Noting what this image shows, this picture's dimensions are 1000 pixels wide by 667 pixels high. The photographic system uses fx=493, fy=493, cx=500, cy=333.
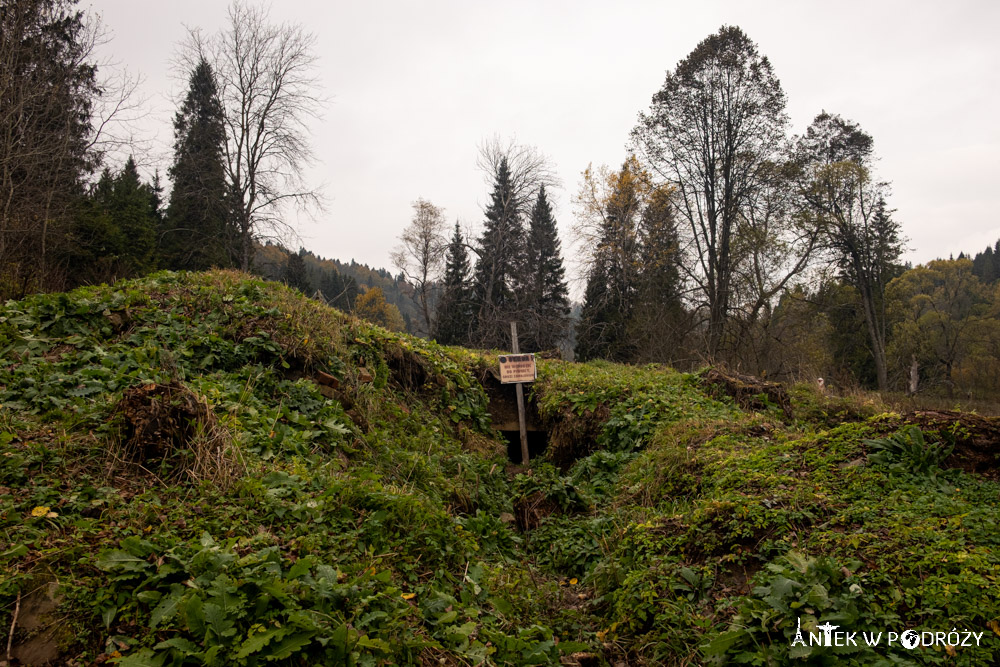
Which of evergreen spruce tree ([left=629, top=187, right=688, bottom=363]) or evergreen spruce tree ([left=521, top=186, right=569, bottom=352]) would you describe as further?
evergreen spruce tree ([left=521, top=186, right=569, bottom=352])

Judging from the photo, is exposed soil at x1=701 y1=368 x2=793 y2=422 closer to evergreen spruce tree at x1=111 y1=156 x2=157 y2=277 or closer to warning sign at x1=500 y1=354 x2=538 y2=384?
warning sign at x1=500 y1=354 x2=538 y2=384

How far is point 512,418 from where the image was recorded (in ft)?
32.5

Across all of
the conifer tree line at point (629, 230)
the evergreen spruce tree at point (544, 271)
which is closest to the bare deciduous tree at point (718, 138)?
the conifer tree line at point (629, 230)

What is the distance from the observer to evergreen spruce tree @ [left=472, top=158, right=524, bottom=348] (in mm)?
25172

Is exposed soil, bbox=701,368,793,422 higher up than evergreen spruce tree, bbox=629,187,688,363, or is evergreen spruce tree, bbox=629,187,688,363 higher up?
evergreen spruce tree, bbox=629,187,688,363

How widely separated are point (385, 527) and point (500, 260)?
22704 millimetres

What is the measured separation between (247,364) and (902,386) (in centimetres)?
3003

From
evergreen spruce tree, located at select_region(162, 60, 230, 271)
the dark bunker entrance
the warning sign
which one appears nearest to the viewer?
the warning sign

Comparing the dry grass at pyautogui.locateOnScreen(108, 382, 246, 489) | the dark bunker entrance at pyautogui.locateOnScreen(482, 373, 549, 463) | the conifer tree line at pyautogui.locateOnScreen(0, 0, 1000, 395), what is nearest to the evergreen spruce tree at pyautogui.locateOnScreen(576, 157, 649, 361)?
the conifer tree line at pyautogui.locateOnScreen(0, 0, 1000, 395)

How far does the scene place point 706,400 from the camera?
309 inches

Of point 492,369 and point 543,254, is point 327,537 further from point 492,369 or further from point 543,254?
point 543,254

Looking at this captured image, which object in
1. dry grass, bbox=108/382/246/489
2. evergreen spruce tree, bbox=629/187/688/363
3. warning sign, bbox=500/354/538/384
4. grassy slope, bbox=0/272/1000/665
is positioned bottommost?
grassy slope, bbox=0/272/1000/665

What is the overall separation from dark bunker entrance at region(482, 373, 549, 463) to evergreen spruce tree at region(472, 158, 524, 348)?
1341 cm

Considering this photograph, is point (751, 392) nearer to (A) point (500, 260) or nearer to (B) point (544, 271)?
(A) point (500, 260)
